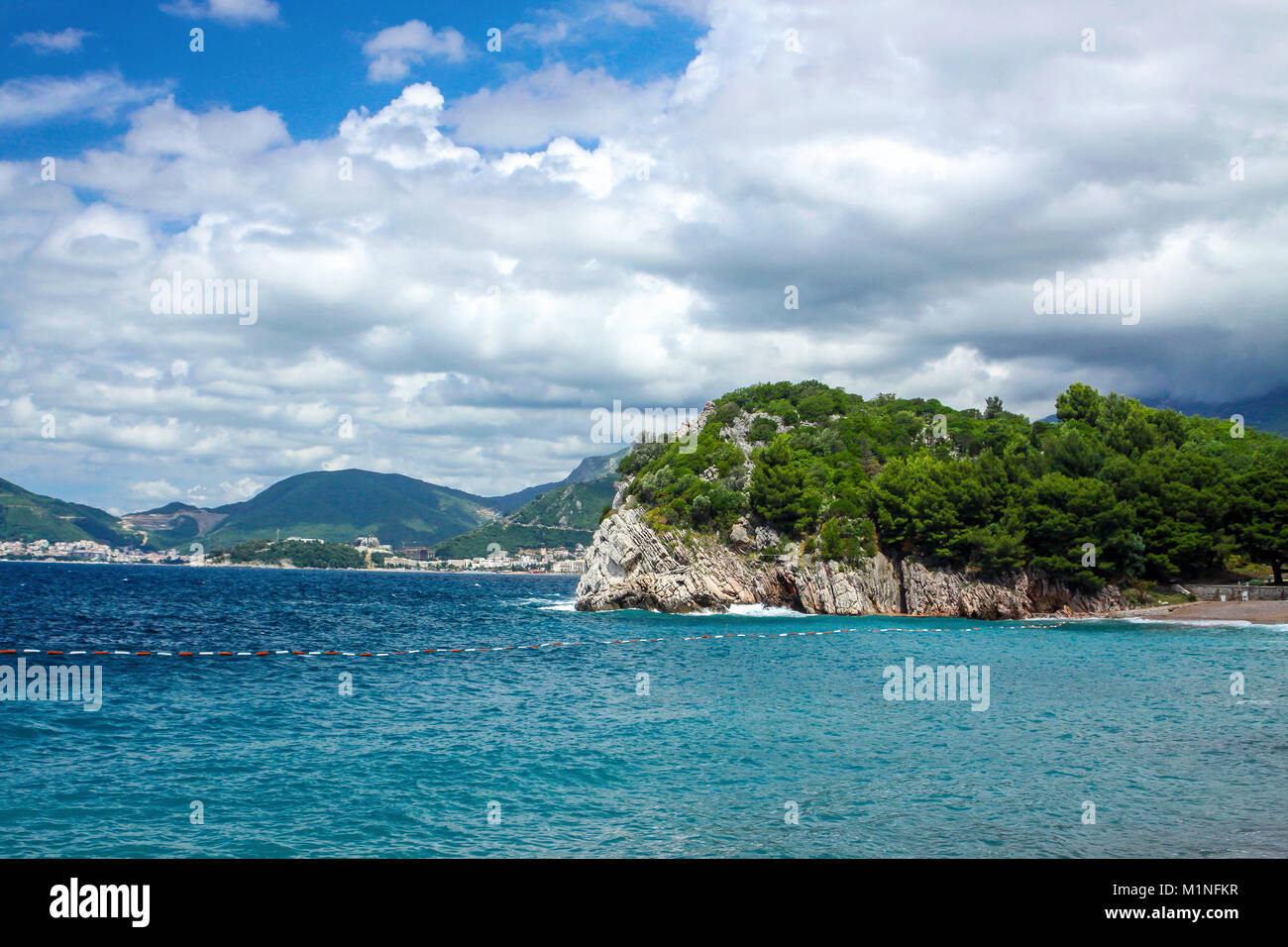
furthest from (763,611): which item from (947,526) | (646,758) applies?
(646,758)

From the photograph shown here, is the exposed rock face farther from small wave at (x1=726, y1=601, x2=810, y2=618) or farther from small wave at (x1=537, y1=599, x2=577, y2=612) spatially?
small wave at (x1=537, y1=599, x2=577, y2=612)

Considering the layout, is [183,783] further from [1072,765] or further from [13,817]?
[1072,765]

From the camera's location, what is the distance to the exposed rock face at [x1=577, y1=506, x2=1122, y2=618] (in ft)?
222

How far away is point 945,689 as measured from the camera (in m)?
28.7

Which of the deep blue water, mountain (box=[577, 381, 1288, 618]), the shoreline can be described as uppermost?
mountain (box=[577, 381, 1288, 618])

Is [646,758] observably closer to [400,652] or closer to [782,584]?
[400,652]

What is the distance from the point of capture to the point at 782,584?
73312mm

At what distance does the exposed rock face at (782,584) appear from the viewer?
67562 mm

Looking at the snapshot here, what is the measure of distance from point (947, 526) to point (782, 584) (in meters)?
15.2

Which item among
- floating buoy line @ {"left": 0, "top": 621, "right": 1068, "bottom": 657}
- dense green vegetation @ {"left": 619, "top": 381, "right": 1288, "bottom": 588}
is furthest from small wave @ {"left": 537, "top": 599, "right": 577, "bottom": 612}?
floating buoy line @ {"left": 0, "top": 621, "right": 1068, "bottom": 657}

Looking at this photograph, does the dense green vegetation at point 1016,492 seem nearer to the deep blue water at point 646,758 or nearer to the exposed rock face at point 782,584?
the exposed rock face at point 782,584

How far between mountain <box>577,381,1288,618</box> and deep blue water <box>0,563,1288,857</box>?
28564mm
